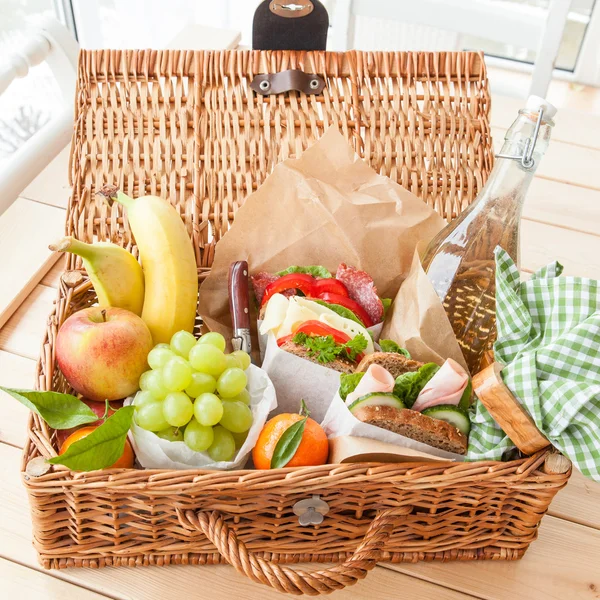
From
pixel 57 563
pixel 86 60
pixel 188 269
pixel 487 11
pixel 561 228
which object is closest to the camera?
pixel 57 563

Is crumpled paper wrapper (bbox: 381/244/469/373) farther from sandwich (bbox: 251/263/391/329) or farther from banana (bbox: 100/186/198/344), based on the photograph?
banana (bbox: 100/186/198/344)

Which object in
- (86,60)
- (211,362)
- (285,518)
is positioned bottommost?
(285,518)

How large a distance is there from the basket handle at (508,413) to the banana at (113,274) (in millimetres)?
466

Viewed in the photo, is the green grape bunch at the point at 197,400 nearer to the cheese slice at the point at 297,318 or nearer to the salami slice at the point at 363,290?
the cheese slice at the point at 297,318

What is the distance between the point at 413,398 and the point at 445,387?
4 centimetres

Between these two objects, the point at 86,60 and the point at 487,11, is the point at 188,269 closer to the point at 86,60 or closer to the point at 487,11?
the point at 86,60

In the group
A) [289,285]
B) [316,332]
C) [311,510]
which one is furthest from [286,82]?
[311,510]

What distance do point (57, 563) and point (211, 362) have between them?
280 millimetres

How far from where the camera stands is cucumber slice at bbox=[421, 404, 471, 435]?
2.45 feet

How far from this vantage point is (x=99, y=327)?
800mm

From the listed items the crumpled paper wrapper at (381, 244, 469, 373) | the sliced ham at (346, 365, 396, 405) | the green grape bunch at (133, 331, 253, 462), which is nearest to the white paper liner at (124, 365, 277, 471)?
the green grape bunch at (133, 331, 253, 462)

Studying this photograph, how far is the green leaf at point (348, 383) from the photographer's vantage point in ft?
2.48

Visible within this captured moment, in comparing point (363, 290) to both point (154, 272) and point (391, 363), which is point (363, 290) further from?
point (154, 272)

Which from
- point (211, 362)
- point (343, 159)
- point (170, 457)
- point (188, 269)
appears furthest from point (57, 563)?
point (343, 159)
